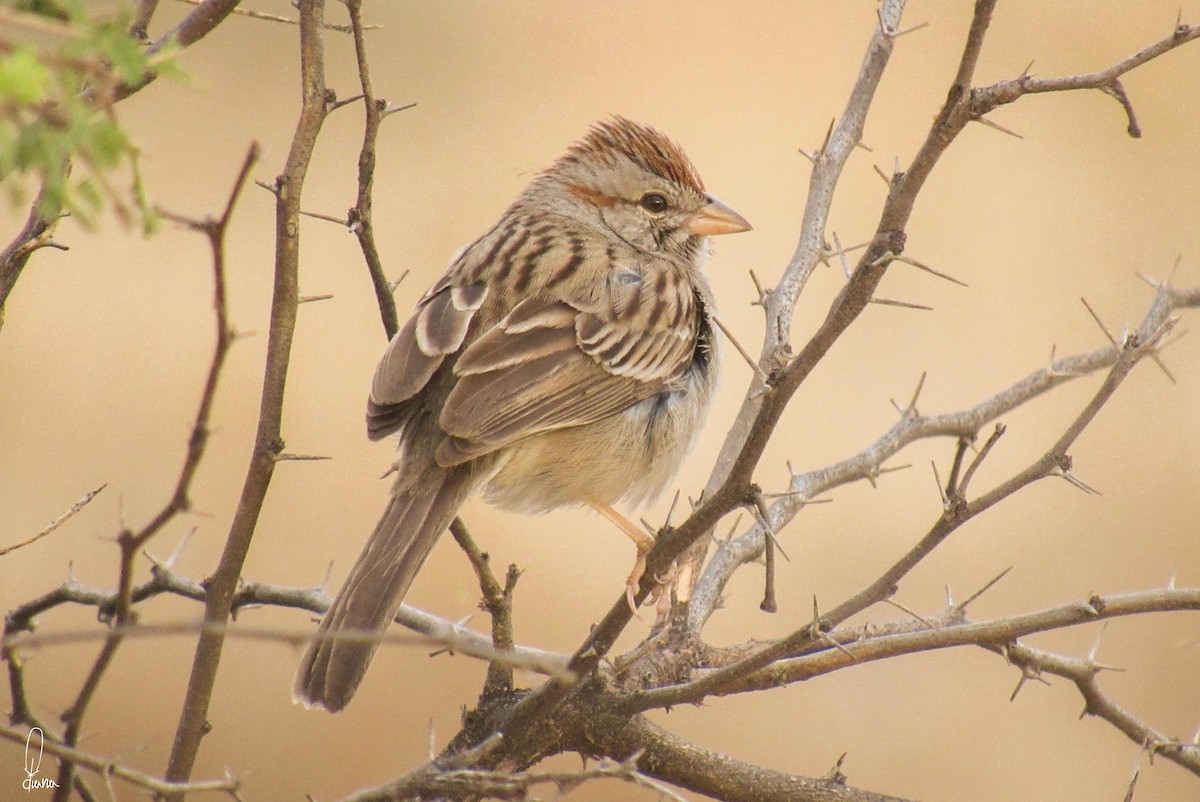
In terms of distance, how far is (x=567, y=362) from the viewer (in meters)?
4.20

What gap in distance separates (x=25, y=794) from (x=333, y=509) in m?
1.89

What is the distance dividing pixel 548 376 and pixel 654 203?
1313 mm

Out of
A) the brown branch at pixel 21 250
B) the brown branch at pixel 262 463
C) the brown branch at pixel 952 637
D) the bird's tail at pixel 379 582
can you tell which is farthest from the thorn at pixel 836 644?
the brown branch at pixel 21 250

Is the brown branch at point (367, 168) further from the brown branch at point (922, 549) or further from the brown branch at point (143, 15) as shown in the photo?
the brown branch at point (922, 549)

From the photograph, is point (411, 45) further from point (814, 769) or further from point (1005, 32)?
point (814, 769)

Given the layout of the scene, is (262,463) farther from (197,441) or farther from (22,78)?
(22,78)

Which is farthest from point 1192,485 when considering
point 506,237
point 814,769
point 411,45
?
point 411,45

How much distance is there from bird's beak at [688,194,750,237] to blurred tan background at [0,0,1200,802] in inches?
24.3

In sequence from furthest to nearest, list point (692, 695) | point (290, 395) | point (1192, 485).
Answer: point (1192, 485) → point (290, 395) → point (692, 695)

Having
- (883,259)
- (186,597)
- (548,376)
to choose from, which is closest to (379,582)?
(186,597)

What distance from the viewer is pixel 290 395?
6797mm

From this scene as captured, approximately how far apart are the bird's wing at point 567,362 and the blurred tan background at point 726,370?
130 centimetres

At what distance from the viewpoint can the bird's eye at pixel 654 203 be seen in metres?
5.15

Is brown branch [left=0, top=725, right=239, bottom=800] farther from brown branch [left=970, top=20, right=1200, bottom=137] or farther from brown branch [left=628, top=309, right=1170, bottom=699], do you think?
brown branch [left=970, top=20, right=1200, bottom=137]
